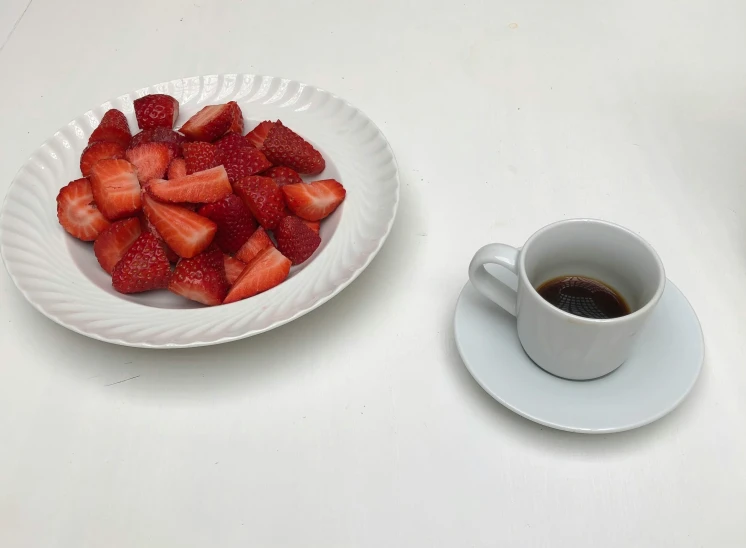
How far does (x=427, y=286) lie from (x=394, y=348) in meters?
0.11

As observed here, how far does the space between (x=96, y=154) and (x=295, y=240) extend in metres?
0.33

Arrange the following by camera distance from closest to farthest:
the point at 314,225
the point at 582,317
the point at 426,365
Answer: the point at 582,317
the point at 426,365
the point at 314,225

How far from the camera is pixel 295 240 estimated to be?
32.4 inches

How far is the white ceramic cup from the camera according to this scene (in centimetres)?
62

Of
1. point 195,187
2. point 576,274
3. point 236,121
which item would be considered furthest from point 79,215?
point 576,274

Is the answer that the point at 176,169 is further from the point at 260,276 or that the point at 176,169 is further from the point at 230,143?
the point at 260,276

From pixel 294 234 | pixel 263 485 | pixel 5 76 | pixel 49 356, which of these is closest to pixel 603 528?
pixel 263 485

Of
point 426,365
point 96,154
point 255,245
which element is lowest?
point 426,365

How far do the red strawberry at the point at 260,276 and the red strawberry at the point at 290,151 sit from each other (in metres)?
0.17

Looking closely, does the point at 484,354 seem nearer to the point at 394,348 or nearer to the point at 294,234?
the point at 394,348

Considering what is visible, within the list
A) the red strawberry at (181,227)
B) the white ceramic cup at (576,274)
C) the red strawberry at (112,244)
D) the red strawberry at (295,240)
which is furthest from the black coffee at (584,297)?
the red strawberry at (112,244)

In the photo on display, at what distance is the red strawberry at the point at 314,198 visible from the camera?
86cm

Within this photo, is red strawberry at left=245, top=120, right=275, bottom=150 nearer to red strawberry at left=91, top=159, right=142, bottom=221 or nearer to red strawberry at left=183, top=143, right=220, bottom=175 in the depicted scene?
red strawberry at left=183, top=143, right=220, bottom=175

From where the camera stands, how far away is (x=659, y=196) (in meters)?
0.94
